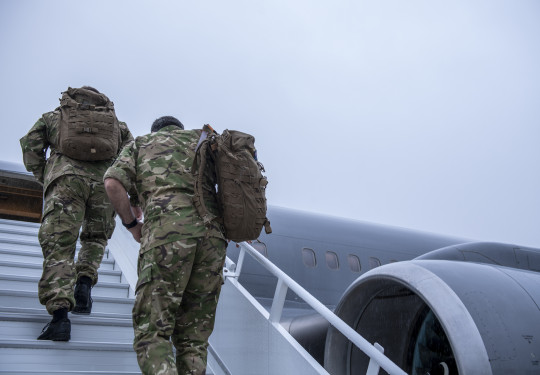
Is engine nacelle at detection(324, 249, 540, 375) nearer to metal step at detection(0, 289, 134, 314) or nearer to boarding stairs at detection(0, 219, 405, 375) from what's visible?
boarding stairs at detection(0, 219, 405, 375)

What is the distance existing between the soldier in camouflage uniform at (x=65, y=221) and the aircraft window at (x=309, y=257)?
4.96 m

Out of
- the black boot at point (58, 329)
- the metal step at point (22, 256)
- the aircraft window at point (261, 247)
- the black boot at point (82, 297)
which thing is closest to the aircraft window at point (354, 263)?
the aircraft window at point (261, 247)

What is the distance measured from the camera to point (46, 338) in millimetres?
3367

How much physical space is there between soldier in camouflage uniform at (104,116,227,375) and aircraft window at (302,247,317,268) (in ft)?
19.2

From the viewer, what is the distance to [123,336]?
377 cm

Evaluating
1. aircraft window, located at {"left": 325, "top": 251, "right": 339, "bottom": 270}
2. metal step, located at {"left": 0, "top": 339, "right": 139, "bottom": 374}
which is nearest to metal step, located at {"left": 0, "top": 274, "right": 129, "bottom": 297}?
metal step, located at {"left": 0, "top": 339, "right": 139, "bottom": 374}

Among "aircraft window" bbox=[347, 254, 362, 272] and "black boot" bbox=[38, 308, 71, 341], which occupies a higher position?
"black boot" bbox=[38, 308, 71, 341]

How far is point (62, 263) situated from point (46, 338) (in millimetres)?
482

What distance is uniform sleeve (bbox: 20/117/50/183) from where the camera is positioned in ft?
12.9

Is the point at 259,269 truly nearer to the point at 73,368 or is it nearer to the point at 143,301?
the point at 73,368

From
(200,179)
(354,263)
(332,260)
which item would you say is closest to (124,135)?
(200,179)

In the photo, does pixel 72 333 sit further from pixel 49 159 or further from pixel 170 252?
pixel 170 252

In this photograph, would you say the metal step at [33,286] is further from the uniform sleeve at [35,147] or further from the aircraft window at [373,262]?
the aircraft window at [373,262]

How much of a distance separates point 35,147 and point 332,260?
610 centimetres
